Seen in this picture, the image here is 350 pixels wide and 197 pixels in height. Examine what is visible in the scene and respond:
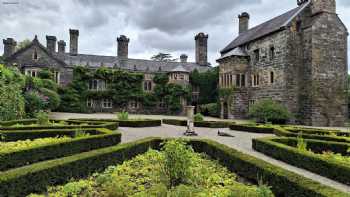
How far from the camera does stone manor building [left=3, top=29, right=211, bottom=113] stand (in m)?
31.2

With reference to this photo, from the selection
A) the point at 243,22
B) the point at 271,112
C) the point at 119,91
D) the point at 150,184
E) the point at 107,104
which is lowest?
the point at 150,184

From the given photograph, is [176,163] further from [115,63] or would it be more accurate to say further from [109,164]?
[115,63]

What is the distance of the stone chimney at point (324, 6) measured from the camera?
78.5ft

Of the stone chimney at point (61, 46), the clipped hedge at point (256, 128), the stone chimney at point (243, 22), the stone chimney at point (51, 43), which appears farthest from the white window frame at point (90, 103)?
the clipped hedge at point (256, 128)

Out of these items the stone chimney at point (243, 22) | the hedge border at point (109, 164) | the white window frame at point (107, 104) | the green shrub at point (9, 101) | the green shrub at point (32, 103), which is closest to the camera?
the hedge border at point (109, 164)

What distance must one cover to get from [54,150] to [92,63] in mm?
31118

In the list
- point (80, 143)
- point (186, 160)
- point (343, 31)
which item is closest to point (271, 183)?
point (186, 160)

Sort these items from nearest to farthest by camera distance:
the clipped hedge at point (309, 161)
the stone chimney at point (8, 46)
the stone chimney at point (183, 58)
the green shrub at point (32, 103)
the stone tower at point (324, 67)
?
1. the clipped hedge at point (309, 161)
2. the green shrub at point (32, 103)
3. the stone tower at point (324, 67)
4. the stone chimney at point (8, 46)
5. the stone chimney at point (183, 58)

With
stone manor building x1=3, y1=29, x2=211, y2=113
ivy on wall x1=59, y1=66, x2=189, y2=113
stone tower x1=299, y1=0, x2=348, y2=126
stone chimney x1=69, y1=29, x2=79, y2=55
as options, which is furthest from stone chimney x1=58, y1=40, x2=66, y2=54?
stone tower x1=299, y1=0, x2=348, y2=126

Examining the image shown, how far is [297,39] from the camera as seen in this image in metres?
24.7

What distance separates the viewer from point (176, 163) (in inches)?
247

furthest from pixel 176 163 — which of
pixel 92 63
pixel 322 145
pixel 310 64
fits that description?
pixel 92 63

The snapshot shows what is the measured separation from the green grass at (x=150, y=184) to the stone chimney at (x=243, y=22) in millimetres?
30666

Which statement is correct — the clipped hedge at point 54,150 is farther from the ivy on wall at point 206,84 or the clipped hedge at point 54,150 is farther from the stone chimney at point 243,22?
the stone chimney at point 243,22
